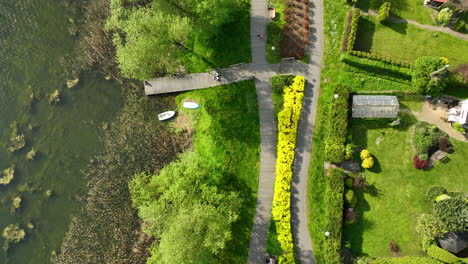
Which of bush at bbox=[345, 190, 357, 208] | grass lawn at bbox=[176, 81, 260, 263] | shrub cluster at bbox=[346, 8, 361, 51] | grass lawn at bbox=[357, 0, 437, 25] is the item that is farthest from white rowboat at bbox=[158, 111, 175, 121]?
grass lawn at bbox=[357, 0, 437, 25]

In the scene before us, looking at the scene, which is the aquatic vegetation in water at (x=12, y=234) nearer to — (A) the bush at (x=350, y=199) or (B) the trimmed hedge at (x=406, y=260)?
(A) the bush at (x=350, y=199)

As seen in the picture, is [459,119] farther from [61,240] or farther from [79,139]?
[61,240]

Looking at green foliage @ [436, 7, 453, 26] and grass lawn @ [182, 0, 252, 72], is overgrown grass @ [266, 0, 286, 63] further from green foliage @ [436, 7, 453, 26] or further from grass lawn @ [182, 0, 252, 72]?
green foliage @ [436, 7, 453, 26]

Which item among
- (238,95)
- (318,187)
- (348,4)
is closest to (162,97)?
(238,95)

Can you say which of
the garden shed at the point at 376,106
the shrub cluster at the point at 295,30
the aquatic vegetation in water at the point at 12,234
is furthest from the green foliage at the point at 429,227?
the aquatic vegetation in water at the point at 12,234

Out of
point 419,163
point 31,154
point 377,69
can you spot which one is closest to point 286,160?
point 419,163
